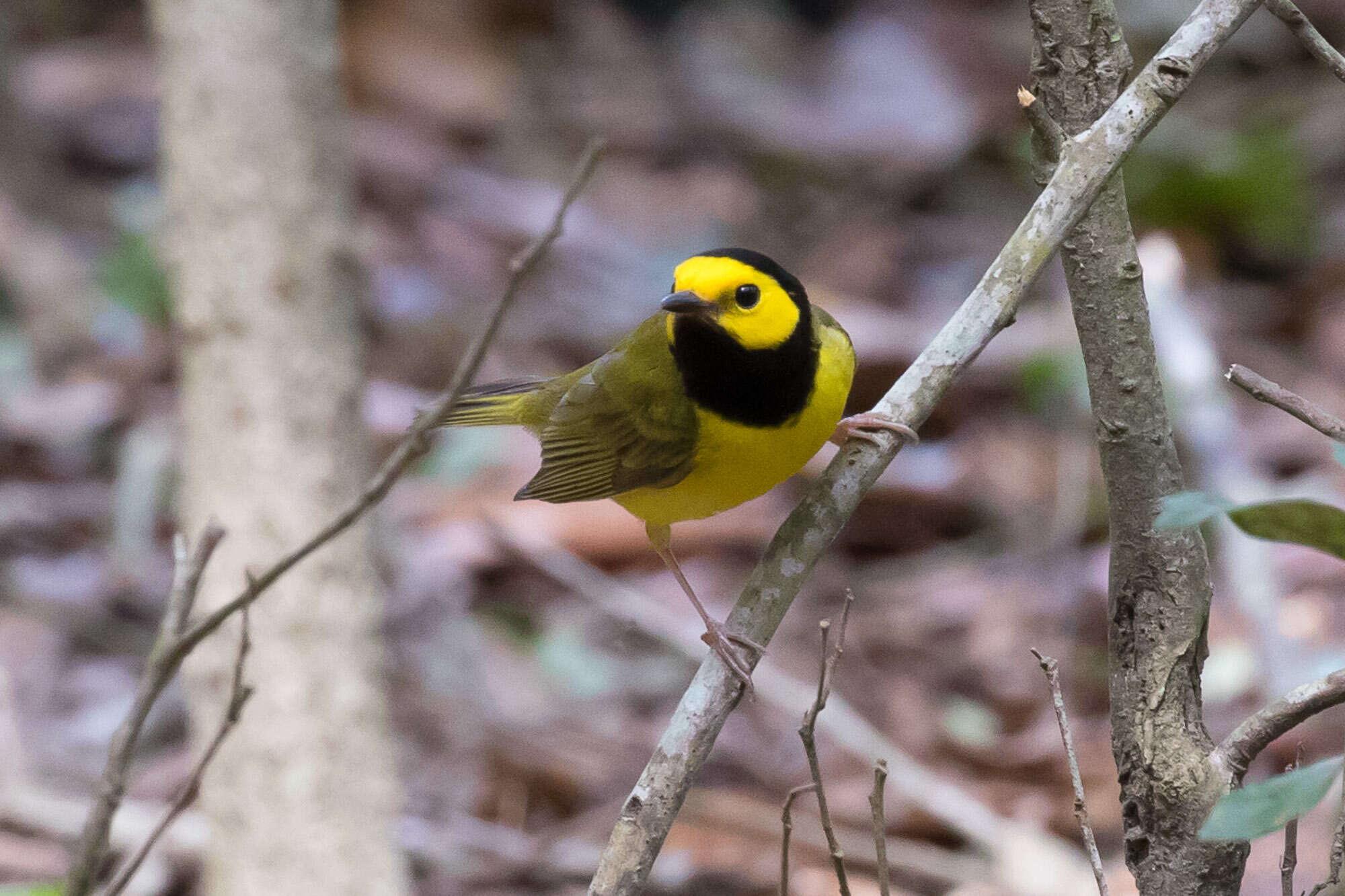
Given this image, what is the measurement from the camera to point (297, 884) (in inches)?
142

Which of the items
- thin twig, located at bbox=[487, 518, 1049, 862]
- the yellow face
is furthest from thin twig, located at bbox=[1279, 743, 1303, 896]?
thin twig, located at bbox=[487, 518, 1049, 862]

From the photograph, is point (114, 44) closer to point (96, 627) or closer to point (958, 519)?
point (96, 627)

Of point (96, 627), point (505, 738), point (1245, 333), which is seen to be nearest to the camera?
point (505, 738)

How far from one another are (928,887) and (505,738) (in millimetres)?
1460

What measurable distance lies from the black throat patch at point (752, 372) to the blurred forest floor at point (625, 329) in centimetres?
98

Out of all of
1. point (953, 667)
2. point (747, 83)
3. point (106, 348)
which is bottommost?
point (953, 667)

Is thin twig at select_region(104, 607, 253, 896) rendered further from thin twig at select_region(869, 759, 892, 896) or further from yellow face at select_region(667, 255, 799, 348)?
yellow face at select_region(667, 255, 799, 348)

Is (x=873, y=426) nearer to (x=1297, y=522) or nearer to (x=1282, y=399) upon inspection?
(x=1282, y=399)

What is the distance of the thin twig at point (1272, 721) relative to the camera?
163 cm

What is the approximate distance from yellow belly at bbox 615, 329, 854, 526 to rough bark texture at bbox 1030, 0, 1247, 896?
676mm

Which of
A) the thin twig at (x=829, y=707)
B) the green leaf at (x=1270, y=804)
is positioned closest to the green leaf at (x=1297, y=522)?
the green leaf at (x=1270, y=804)

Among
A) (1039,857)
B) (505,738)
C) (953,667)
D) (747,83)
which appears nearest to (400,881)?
(505,738)

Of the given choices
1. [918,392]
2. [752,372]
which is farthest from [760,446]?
[918,392]

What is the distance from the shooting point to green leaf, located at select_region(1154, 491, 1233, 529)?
1380 millimetres
